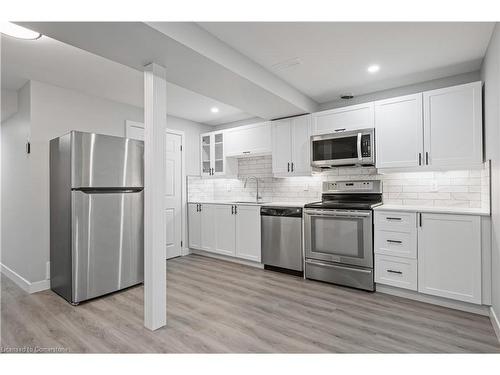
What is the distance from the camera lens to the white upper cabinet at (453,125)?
106 inches

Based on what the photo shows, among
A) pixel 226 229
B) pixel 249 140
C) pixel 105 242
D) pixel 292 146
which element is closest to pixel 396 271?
pixel 292 146

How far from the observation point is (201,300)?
288 cm

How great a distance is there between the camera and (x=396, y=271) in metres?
2.94

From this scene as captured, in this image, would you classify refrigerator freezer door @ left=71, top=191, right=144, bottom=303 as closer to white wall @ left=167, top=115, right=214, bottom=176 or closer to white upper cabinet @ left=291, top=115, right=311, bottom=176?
white wall @ left=167, top=115, right=214, bottom=176

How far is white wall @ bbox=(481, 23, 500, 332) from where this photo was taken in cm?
209

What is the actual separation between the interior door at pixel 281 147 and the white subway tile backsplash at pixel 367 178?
A: 16.4 inches

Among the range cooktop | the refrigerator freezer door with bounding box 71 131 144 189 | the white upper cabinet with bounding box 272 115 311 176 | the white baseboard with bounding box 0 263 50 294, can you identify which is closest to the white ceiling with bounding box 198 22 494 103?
the white upper cabinet with bounding box 272 115 311 176

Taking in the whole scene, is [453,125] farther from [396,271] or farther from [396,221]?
[396,271]

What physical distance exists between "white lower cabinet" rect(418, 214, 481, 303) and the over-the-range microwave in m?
0.96

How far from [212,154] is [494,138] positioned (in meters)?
3.89

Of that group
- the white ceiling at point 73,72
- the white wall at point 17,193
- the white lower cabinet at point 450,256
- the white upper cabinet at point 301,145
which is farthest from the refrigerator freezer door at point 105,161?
the white lower cabinet at point 450,256

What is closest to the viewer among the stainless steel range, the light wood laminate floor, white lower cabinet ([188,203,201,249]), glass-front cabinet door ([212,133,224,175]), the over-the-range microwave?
the light wood laminate floor
